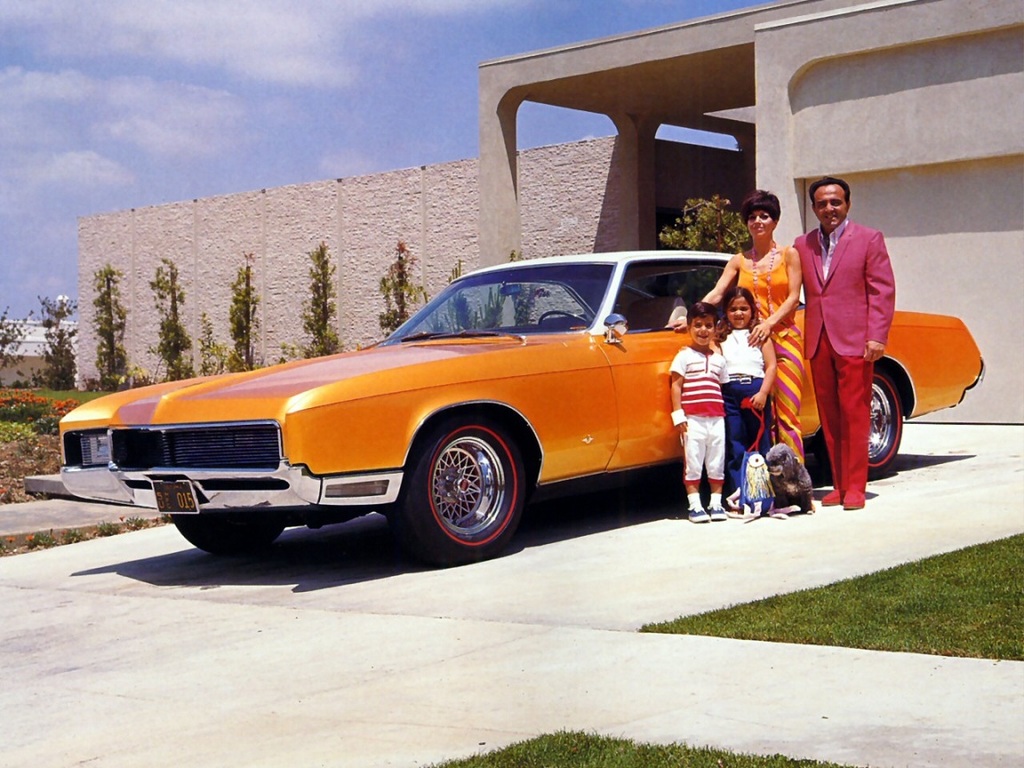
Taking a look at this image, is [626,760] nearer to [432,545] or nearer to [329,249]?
[432,545]

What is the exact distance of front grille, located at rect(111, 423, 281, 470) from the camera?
6758 mm

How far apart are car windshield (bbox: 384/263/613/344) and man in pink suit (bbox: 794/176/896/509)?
1.27 m

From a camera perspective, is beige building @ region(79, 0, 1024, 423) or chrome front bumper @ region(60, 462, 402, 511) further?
beige building @ region(79, 0, 1024, 423)

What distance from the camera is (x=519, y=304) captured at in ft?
27.7

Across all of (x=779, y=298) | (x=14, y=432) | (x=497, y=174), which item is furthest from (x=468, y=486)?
(x=497, y=174)

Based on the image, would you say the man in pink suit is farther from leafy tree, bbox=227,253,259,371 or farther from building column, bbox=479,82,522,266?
leafy tree, bbox=227,253,259,371

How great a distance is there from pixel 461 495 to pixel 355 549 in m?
1.26

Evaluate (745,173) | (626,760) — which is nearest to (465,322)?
(626,760)

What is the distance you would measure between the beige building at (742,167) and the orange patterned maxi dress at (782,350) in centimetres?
632

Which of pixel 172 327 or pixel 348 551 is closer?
pixel 348 551

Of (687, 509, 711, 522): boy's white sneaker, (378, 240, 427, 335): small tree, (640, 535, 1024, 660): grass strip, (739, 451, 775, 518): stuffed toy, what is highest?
(378, 240, 427, 335): small tree

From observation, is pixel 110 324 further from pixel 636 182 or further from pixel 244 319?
pixel 636 182

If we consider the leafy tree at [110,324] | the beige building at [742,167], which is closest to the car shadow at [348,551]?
the beige building at [742,167]

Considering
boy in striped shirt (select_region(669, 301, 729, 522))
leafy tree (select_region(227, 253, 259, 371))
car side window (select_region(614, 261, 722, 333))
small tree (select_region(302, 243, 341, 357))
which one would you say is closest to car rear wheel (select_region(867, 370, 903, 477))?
car side window (select_region(614, 261, 722, 333))
